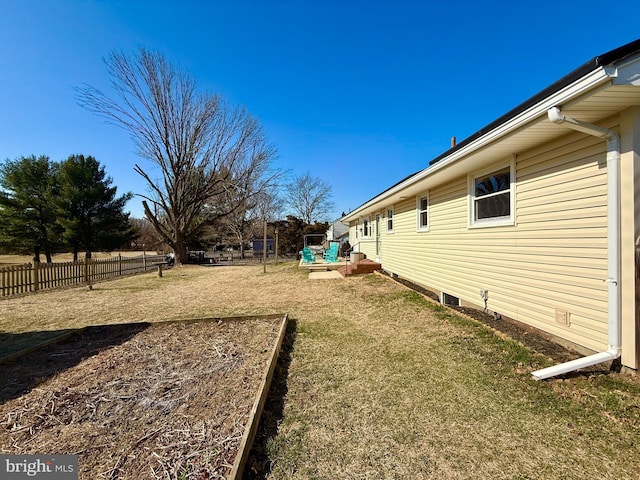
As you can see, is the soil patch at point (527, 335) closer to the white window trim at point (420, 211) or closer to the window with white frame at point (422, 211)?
the white window trim at point (420, 211)

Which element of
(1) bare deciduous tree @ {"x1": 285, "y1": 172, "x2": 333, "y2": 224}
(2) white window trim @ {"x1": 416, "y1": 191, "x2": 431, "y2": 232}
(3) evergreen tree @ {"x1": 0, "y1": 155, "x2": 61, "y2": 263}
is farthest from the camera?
(1) bare deciduous tree @ {"x1": 285, "y1": 172, "x2": 333, "y2": 224}

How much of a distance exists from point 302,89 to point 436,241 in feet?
33.3

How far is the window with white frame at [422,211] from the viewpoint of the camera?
26.3 feet

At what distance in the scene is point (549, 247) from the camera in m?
3.85

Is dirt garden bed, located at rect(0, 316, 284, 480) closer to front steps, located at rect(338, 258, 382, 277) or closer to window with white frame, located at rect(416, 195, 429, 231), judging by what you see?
window with white frame, located at rect(416, 195, 429, 231)

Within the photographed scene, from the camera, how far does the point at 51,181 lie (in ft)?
81.1

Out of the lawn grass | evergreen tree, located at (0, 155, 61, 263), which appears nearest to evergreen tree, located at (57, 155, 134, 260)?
evergreen tree, located at (0, 155, 61, 263)

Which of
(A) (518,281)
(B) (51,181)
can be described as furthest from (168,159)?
(A) (518,281)

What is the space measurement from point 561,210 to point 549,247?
518 mm

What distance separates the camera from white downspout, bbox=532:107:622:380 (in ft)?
9.53

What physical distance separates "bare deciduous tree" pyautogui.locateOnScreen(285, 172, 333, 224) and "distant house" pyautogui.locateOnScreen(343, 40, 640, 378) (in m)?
34.4

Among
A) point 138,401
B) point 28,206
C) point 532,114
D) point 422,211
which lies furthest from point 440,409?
point 28,206

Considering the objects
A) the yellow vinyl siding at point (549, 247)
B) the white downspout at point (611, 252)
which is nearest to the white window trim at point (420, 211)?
the yellow vinyl siding at point (549, 247)

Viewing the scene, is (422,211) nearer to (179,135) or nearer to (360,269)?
(360,269)
